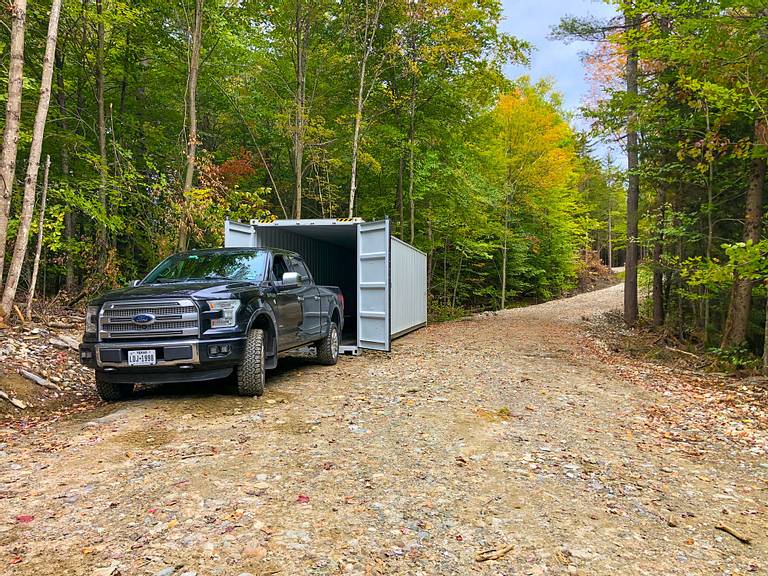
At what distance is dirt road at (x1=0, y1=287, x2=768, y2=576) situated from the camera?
2.57 m

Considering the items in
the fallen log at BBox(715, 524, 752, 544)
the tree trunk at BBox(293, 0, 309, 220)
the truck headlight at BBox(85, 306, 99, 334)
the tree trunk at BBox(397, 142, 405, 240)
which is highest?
the tree trunk at BBox(293, 0, 309, 220)

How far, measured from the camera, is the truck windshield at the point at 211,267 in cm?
636

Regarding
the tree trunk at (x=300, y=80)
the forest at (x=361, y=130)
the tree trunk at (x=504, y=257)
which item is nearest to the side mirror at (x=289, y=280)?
the forest at (x=361, y=130)

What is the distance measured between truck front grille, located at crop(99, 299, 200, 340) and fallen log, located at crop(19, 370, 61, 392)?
4.62ft

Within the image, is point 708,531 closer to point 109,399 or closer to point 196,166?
point 109,399

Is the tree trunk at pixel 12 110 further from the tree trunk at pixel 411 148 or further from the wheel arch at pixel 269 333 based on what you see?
the tree trunk at pixel 411 148

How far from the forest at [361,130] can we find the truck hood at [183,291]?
10.5 feet

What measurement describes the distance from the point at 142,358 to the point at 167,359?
273mm

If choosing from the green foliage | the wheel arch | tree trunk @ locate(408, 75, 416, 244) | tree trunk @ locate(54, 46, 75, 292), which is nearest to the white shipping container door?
the green foliage

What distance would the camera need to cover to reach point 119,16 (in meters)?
9.77

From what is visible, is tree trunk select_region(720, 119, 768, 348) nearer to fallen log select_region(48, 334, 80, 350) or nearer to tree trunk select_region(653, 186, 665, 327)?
tree trunk select_region(653, 186, 665, 327)

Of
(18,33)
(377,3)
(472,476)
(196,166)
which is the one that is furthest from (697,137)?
(18,33)

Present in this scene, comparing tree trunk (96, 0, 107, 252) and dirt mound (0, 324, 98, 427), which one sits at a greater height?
A: tree trunk (96, 0, 107, 252)

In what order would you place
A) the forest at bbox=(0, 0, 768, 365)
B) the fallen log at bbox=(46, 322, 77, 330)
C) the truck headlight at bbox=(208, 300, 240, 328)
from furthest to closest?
the fallen log at bbox=(46, 322, 77, 330) → the forest at bbox=(0, 0, 768, 365) → the truck headlight at bbox=(208, 300, 240, 328)
